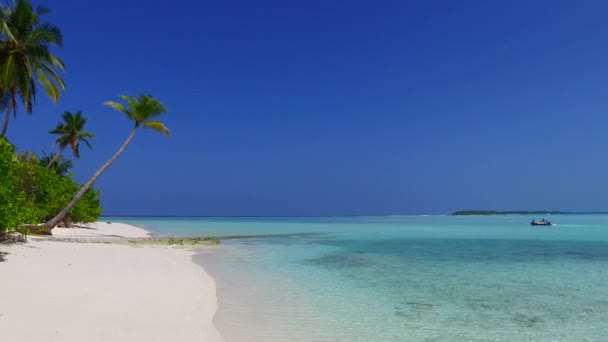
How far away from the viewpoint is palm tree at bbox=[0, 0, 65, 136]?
17.4 metres

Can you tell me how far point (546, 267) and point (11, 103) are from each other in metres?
24.0

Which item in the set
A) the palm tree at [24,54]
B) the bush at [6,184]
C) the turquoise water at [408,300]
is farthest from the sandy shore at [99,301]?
the palm tree at [24,54]

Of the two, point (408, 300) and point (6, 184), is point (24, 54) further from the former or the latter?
point (408, 300)

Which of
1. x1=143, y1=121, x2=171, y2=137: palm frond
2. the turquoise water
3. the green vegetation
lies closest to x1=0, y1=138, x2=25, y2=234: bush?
the green vegetation

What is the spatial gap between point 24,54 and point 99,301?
15.2m

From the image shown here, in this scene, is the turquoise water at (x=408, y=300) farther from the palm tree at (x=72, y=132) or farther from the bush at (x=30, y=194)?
the palm tree at (x=72, y=132)

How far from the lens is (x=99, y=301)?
7645 millimetres

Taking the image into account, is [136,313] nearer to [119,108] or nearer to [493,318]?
[493,318]

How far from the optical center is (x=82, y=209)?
34.9 m

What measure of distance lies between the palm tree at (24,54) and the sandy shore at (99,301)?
8.99m

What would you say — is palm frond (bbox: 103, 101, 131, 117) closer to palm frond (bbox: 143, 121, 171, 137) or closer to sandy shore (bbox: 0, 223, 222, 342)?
palm frond (bbox: 143, 121, 171, 137)

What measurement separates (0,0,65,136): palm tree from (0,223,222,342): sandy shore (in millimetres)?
8989

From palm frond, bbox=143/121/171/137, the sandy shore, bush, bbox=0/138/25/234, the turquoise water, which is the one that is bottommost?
the turquoise water

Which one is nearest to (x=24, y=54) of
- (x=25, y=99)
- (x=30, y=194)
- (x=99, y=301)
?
(x=25, y=99)
